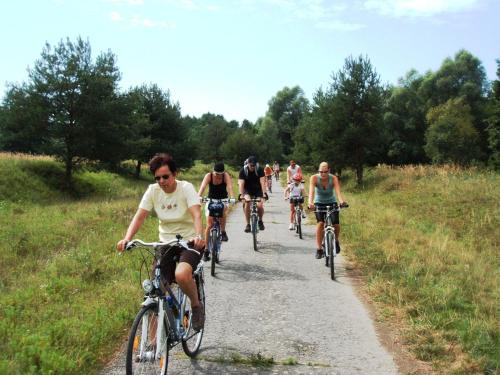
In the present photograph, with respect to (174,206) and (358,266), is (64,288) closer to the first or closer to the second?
(174,206)

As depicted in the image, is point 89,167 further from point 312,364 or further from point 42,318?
point 312,364

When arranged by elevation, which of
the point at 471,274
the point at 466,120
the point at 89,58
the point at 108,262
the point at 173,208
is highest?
the point at 89,58

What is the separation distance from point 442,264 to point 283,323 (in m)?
4.62

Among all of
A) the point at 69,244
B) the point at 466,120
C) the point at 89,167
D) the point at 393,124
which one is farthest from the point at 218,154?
the point at 69,244

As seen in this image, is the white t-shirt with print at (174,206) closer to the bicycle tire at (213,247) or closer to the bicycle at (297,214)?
the bicycle tire at (213,247)

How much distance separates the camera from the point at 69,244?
11.2 m

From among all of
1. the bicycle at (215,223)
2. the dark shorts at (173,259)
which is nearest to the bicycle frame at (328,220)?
the bicycle at (215,223)

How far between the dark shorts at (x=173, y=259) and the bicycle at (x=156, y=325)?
0.02 m

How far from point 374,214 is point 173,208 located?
40.0ft

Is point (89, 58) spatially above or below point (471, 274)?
above

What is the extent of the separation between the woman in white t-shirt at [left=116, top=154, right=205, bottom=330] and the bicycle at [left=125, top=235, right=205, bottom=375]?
0.19 m

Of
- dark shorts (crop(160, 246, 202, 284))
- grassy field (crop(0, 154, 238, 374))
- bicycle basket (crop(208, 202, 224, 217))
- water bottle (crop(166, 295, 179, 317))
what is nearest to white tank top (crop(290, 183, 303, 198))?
grassy field (crop(0, 154, 238, 374))

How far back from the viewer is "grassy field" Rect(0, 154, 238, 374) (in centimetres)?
433

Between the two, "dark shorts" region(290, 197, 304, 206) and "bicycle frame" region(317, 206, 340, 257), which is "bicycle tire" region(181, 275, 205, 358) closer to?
"bicycle frame" region(317, 206, 340, 257)
